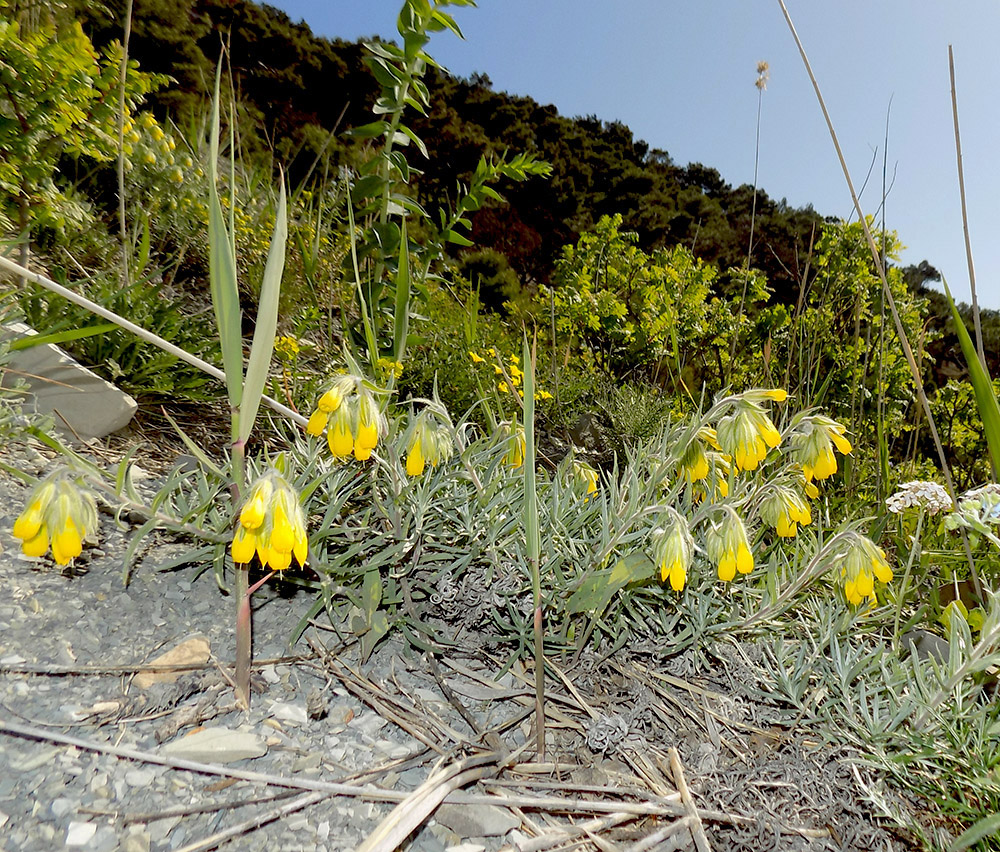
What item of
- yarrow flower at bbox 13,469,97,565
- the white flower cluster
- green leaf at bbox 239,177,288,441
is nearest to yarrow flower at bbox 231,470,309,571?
green leaf at bbox 239,177,288,441

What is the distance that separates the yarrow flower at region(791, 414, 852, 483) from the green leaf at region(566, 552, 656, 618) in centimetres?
44

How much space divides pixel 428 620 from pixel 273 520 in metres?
0.55

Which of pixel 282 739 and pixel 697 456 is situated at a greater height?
pixel 697 456

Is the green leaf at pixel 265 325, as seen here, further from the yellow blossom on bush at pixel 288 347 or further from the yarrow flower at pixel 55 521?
the yellow blossom on bush at pixel 288 347

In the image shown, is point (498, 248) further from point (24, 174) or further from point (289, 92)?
point (24, 174)

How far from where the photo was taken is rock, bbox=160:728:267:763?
3.09ft

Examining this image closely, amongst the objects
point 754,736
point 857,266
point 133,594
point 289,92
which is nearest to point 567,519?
point 754,736

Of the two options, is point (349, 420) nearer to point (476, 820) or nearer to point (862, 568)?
point (476, 820)

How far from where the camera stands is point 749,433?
1.23 m

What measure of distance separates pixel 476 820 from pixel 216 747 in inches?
16.1

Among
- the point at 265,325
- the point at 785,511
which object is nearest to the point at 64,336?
the point at 265,325

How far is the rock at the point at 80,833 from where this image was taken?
31.4 inches

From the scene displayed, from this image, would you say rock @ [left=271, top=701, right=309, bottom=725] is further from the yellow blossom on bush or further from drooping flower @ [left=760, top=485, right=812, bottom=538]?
the yellow blossom on bush

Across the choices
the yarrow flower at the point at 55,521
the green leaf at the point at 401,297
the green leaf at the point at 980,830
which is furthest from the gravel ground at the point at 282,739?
the green leaf at the point at 401,297
